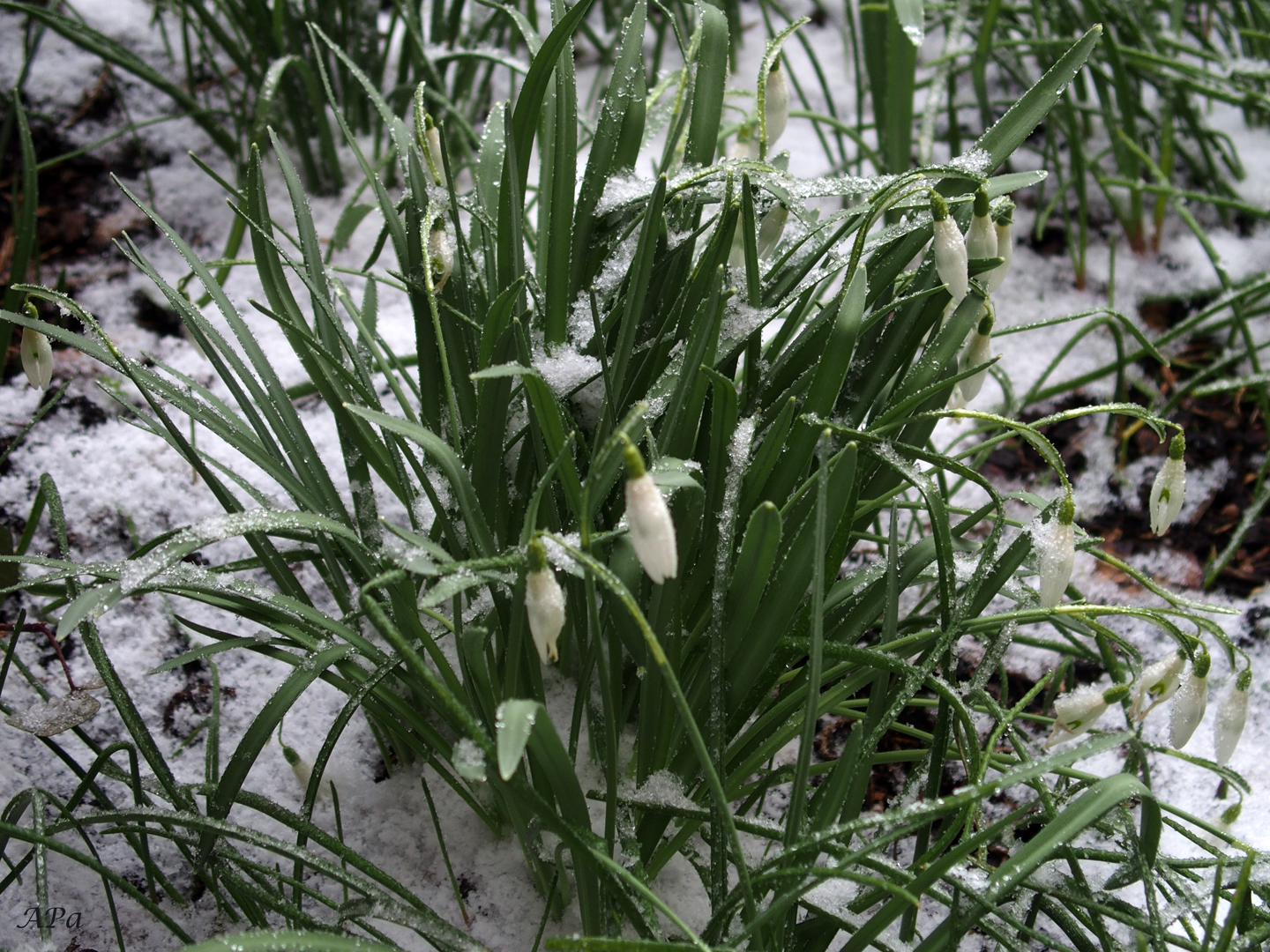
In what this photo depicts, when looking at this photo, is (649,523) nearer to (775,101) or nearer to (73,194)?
(775,101)

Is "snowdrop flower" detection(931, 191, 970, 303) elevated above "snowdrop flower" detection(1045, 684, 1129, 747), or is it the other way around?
"snowdrop flower" detection(931, 191, 970, 303)

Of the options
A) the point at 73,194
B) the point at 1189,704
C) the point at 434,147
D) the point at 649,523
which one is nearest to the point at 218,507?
the point at 434,147

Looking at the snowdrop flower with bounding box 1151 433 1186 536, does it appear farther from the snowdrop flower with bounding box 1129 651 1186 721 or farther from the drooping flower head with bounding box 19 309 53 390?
the drooping flower head with bounding box 19 309 53 390

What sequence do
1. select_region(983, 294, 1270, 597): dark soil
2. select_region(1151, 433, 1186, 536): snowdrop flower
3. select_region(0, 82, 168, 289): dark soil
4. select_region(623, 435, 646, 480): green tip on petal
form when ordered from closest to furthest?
select_region(623, 435, 646, 480): green tip on petal, select_region(1151, 433, 1186, 536): snowdrop flower, select_region(983, 294, 1270, 597): dark soil, select_region(0, 82, 168, 289): dark soil

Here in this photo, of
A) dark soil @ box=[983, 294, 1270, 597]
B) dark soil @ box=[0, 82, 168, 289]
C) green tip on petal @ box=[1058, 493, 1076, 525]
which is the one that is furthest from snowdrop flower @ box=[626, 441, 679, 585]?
dark soil @ box=[0, 82, 168, 289]

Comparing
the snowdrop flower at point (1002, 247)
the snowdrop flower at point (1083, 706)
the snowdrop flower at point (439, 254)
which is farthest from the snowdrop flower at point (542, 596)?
the snowdrop flower at point (1002, 247)

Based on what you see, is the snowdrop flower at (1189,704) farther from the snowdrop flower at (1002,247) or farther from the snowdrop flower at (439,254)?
the snowdrop flower at (439,254)
